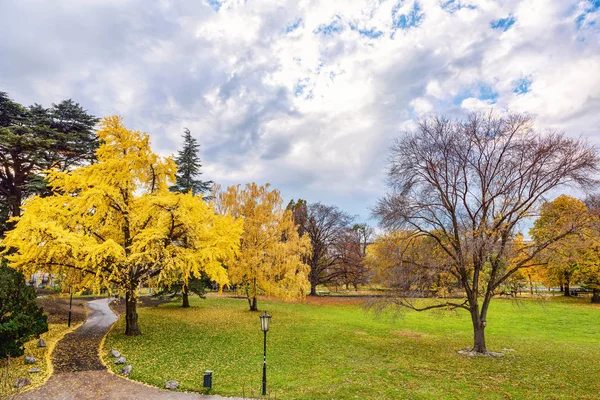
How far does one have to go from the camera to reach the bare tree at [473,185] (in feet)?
48.7

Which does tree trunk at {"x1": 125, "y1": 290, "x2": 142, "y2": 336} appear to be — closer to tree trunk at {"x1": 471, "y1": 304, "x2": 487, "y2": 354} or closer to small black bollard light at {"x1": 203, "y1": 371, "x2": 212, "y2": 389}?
small black bollard light at {"x1": 203, "y1": 371, "x2": 212, "y2": 389}

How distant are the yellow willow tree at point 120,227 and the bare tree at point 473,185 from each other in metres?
9.55

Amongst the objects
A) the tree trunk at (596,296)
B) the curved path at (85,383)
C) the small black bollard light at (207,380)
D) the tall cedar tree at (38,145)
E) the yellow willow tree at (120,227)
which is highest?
the tall cedar tree at (38,145)

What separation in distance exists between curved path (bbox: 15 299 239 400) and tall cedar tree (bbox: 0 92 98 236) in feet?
46.8

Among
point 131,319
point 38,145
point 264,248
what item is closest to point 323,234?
point 264,248

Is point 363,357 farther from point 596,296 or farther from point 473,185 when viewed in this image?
point 596,296

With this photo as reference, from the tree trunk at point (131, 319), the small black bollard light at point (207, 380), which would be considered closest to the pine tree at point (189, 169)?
the tree trunk at point (131, 319)

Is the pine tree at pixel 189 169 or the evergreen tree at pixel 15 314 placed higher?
the pine tree at pixel 189 169

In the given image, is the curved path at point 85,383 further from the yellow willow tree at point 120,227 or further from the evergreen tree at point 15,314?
the yellow willow tree at point 120,227

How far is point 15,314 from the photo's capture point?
12562 millimetres

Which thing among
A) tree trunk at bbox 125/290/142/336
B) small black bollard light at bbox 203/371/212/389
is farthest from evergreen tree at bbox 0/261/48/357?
small black bollard light at bbox 203/371/212/389

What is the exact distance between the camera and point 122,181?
674 inches

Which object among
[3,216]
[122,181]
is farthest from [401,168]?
[3,216]

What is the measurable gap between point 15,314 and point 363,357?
14361 millimetres
